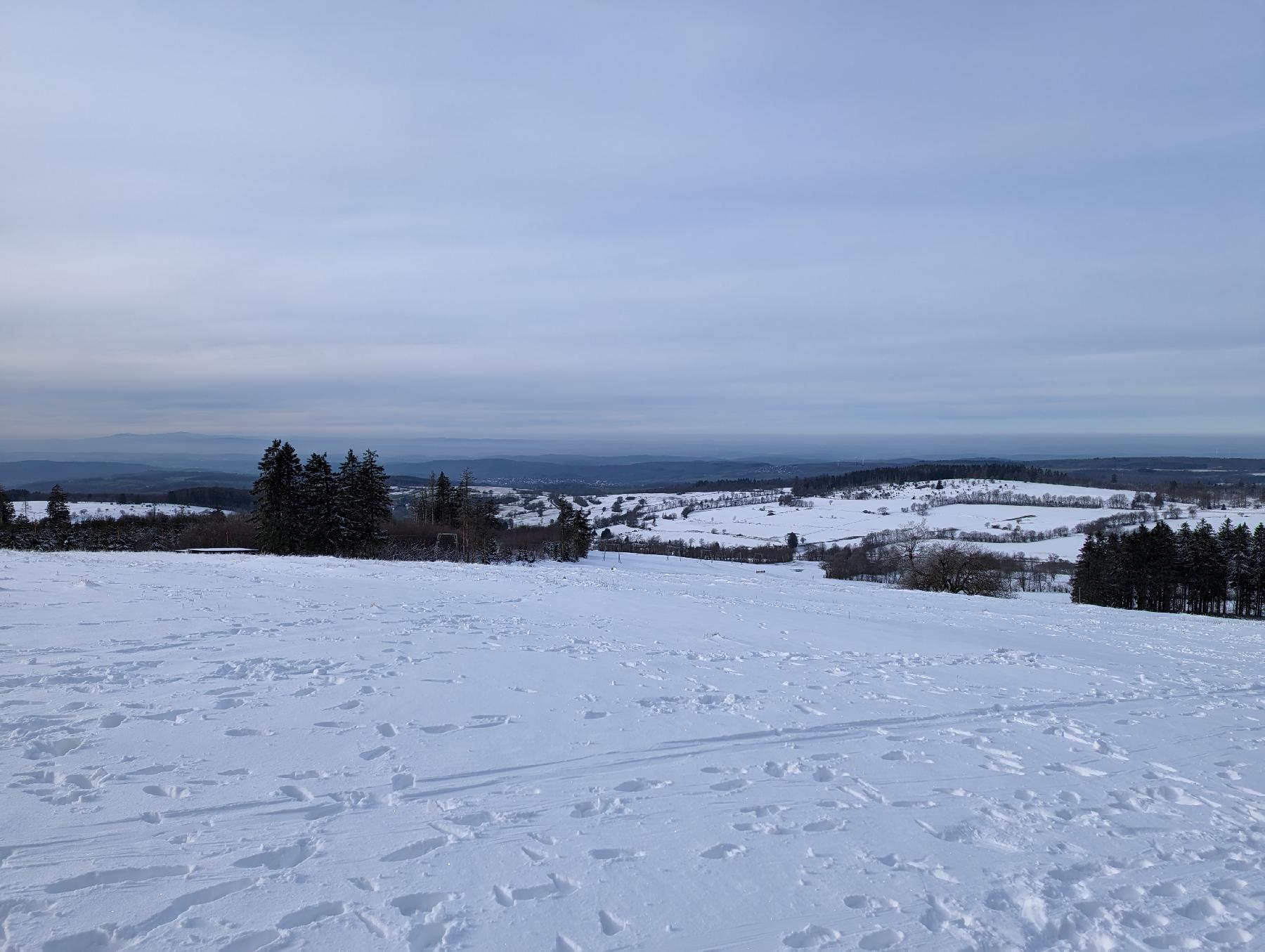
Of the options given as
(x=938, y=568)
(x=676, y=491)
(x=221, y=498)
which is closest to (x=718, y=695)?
(x=938, y=568)

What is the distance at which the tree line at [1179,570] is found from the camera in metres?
50.0

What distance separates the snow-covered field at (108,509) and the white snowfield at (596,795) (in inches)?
3508

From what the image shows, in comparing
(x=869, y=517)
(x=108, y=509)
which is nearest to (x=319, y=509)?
(x=108, y=509)

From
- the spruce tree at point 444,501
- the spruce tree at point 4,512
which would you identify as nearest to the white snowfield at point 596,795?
the spruce tree at point 444,501

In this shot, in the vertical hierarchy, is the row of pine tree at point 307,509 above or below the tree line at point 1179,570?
above

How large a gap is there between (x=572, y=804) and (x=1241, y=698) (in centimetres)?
1028

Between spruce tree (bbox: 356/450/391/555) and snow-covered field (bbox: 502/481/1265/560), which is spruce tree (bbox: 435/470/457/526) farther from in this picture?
snow-covered field (bbox: 502/481/1265/560)

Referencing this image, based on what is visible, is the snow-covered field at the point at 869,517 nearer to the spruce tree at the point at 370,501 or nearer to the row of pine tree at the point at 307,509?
the spruce tree at the point at 370,501

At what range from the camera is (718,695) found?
312 inches

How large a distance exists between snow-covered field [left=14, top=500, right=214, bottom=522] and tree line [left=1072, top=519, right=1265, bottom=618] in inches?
→ 3841

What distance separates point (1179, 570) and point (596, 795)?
206 ft

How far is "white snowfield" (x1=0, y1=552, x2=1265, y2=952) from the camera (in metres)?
3.62

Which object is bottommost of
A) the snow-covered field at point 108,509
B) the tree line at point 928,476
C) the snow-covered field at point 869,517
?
the snow-covered field at point 869,517

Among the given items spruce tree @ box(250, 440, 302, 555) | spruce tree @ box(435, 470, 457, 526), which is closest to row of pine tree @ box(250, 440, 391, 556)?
spruce tree @ box(250, 440, 302, 555)
